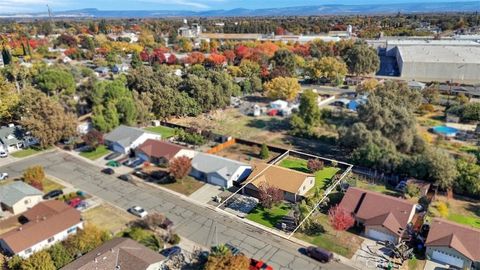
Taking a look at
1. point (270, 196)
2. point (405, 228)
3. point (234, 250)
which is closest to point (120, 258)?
point (234, 250)

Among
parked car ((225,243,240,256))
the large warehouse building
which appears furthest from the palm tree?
the large warehouse building

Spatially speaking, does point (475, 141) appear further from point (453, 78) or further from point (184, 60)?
point (184, 60)

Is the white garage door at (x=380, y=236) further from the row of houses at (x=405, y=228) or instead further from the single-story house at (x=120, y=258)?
the single-story house at (x=120, y=258)

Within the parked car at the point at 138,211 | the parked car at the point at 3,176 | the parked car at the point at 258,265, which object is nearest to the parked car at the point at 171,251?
the parked car at the point at 258,265

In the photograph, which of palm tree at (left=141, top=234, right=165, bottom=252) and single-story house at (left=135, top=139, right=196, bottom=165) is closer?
palm tree at (left=141, top=234, right=165, bottom=252)

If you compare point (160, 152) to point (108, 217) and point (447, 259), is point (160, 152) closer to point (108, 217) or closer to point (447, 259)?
point (108, 217)

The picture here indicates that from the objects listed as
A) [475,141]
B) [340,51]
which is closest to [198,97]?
[475,141]

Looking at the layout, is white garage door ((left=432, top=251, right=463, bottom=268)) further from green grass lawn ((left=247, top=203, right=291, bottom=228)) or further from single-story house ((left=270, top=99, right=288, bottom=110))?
single-story house ((left=270, top=99, right=288, bottom=110))
